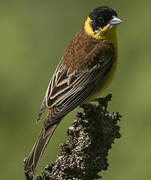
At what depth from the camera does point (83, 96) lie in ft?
24.4

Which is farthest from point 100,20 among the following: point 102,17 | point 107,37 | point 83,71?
point 83,71

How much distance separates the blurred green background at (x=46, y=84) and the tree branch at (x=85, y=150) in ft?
3.32

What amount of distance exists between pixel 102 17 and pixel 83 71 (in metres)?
0.72

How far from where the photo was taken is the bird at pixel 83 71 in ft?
23.8

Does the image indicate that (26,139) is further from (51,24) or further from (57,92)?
(51,24)

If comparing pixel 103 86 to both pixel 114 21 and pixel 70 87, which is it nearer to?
pixel 70 87

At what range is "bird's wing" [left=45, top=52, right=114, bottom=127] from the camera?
23.8ft

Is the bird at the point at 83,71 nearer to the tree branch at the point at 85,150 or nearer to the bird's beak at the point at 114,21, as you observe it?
the bird's beak at the point at 114,21
